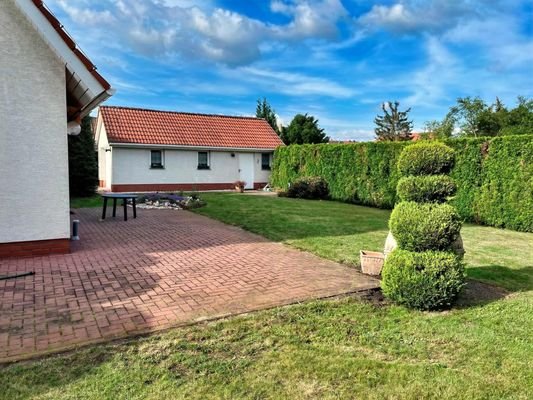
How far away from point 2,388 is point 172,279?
2.83 metres

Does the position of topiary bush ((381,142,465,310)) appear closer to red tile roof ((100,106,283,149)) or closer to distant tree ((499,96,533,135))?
red tile roof ((100,106,283,149))

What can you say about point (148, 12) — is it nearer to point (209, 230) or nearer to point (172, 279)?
point (209, 230)

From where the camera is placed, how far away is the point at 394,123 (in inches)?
2138

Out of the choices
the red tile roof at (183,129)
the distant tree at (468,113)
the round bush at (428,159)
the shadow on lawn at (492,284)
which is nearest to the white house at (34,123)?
the round bush at (428,159)

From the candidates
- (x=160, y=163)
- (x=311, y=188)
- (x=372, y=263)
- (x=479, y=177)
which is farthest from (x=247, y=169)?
(x=372, y=263)

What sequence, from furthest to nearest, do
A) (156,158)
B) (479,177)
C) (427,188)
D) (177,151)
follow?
(177,151)
(156,158)
(479,177)
(427,188)

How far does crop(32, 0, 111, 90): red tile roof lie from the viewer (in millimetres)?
6113

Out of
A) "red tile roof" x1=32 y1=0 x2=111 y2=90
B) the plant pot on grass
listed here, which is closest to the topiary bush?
"red tile roof" x1=32 y1=0 x2=111 y2=90

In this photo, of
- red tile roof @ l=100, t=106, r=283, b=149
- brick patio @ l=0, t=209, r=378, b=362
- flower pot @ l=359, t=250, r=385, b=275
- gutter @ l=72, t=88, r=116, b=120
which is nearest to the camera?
brick patio @ l=0, t=209, r=378, b=362

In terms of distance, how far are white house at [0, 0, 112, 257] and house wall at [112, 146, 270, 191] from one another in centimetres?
1516

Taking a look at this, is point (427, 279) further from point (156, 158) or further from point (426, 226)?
point (156, 158)

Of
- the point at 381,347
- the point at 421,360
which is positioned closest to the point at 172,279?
the point at 381,347

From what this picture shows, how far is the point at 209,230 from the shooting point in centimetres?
965

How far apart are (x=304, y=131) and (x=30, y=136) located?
29990 mm
